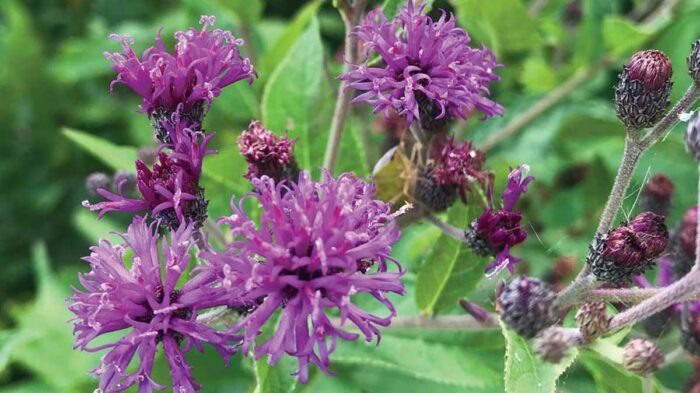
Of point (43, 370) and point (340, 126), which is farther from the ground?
point (340, 126)

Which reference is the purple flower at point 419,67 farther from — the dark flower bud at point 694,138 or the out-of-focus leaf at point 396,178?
the dark flower bud at point 694,138

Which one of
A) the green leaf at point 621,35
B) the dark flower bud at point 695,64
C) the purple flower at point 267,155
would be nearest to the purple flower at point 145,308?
the purple flower at point 267,155

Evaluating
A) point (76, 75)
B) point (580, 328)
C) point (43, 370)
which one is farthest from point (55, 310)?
point (580, 328)

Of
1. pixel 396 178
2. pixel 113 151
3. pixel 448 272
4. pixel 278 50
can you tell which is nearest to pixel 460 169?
pixel 396 178

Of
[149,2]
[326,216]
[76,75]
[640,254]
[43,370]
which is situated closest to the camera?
[326,216]

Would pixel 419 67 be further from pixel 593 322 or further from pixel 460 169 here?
pixel 593 322

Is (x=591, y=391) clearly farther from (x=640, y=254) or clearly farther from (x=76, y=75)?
(x=76, y=75)
